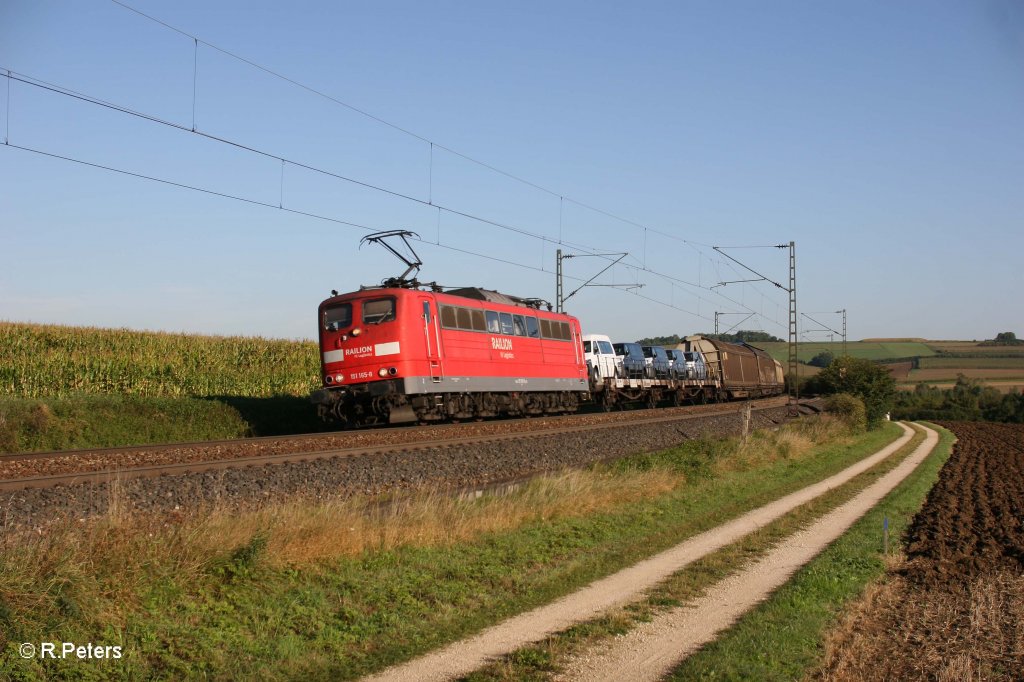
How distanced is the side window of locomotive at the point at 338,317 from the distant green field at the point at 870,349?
104 metres

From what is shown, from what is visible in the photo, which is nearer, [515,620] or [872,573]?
[515,620]

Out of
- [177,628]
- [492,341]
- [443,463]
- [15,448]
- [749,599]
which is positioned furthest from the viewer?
[492,341]

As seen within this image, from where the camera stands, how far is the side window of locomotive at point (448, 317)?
2400cm

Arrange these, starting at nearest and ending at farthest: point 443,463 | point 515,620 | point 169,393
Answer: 1. point 515,620
2. point 443,463
3. point 169,393

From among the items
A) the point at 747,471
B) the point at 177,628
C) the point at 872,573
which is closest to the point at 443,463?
the point at 747,471

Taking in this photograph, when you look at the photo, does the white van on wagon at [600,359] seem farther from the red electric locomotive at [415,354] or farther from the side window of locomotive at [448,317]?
the side window of locomotive at [448,317]

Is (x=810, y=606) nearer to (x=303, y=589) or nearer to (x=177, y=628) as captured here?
(x=303, y=589)

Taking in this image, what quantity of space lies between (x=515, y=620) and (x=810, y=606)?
9.10 feet

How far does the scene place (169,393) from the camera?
29750mm

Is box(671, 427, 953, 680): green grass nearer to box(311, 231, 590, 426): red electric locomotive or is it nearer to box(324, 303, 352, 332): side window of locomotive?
box(311, 231, 590, 426): red electric locomotive

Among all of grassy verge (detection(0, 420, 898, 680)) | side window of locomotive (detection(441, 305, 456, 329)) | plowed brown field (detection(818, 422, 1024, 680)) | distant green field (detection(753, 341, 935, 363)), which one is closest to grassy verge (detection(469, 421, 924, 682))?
grassy verge (detection(0, 420, 898, 680))

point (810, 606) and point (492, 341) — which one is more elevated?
point (492, 341)

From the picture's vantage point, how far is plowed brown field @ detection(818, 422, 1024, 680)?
6773 mm

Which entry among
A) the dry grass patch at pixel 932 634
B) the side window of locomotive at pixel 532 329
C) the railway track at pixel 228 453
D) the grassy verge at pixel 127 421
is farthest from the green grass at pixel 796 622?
the grassy verge at pixel 127 421
